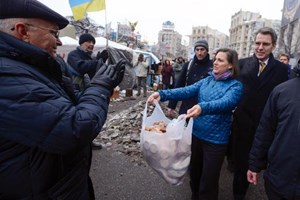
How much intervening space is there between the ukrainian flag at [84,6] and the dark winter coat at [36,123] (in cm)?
512

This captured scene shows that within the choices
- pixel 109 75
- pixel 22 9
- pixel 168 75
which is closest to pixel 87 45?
pixel 109 75

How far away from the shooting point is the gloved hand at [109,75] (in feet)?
4.91

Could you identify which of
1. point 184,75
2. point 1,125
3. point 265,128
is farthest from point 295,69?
point 184,75

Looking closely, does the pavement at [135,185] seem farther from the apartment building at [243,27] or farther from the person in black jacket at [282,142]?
the apartment building at [243,27]

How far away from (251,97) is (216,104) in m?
0.94

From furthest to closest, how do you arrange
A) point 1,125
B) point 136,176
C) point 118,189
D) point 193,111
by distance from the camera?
point 136,176
point 118,189
point 193,111
point 1,125

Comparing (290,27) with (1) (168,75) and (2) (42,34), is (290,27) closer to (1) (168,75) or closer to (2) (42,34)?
(1) (168,75)

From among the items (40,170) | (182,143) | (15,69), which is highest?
(15,69)

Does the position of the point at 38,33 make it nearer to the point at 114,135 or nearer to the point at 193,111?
the point at 193,111

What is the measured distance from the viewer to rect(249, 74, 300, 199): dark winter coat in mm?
1761

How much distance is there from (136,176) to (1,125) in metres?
3.06

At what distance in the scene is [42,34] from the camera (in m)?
1.34

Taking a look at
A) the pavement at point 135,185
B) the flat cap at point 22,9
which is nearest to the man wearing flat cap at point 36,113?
the flat cap at point 22,9

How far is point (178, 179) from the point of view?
2.34 meters
